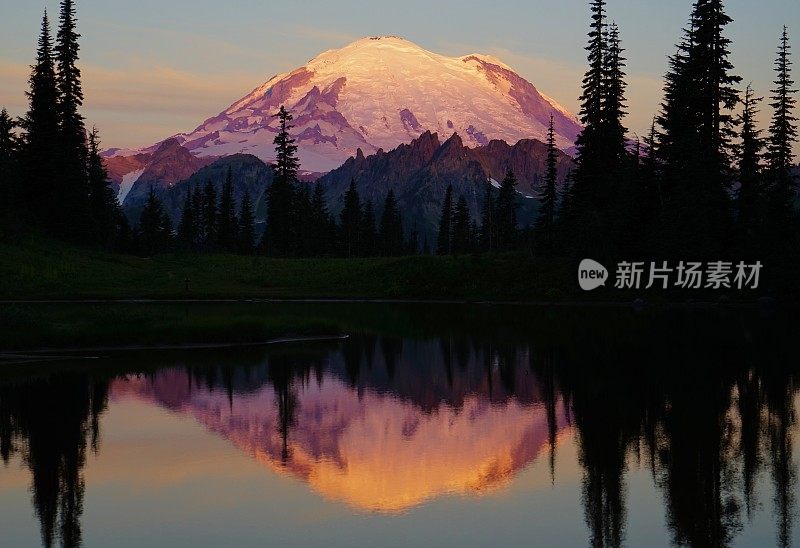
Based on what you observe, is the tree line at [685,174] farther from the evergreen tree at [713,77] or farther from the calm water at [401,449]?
the calm water at [401,449]

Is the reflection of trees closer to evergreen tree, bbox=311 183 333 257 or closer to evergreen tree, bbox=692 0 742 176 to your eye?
evergreen tree, bbox=692 0 742 176

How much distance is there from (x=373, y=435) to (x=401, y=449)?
177 centimetres

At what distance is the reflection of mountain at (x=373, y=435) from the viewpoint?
57.5 feet

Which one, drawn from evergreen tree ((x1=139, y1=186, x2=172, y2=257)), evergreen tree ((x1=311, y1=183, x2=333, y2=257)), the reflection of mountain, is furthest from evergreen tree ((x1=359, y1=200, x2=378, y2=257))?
the reflection of mountain

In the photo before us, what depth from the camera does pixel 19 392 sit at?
89.7ft

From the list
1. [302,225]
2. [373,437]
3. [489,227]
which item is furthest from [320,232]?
[373,437]

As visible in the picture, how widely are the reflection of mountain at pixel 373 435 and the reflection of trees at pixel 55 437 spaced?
68.5 inches

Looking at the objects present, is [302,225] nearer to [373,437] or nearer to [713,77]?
[713,77]

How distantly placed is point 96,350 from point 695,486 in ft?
92.2

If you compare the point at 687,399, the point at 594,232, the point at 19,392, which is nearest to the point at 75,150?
the point at 594,232

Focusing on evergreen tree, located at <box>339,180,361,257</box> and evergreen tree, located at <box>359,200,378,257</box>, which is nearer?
evergreen tree, located at <box>339,180,361,257</box>

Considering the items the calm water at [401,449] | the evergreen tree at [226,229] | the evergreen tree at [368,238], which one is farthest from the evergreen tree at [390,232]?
the calm water at [401,449]

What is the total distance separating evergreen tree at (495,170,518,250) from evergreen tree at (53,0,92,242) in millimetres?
73120

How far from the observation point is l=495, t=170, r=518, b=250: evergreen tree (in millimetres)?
156750
